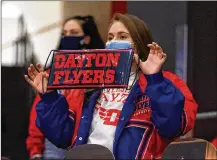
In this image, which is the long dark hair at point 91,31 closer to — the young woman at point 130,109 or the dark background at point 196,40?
the dark background at point 196,40

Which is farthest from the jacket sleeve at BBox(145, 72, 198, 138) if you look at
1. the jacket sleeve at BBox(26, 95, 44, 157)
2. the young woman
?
the jacket sleeve at BBox(26, 95, 44, 157)

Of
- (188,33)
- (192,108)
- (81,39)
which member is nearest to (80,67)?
(192,108)

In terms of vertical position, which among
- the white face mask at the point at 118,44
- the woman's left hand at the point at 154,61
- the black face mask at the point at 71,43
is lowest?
the black face mask at the point at 71,43

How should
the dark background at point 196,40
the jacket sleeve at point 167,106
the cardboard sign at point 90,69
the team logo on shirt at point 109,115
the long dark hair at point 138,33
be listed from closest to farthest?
the cardboard sign at point 90,69 < the jacket sleeve at point 167,106 < the team logo on shirt at point 109,115 < the long dark hair at point 138,33 < the dark background at point 196,40

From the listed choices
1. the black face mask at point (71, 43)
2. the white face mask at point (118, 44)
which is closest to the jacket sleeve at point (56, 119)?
the white face mask at point (118, 44)

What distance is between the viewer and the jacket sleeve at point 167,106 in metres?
2.12

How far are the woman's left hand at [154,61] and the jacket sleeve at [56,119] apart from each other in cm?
38

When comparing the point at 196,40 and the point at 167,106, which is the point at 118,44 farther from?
the point at 196,40

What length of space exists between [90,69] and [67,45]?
3.42 feet

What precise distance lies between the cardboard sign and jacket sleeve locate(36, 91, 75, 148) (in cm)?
23

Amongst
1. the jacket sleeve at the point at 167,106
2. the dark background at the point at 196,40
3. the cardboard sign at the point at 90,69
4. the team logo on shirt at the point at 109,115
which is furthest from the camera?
the dark background at the point at 196,40

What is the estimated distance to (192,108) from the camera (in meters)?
2.27

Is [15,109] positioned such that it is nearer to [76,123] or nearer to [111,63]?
[76,123]

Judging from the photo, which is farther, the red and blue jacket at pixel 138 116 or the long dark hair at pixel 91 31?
the long dark hair at pixel 91 31
